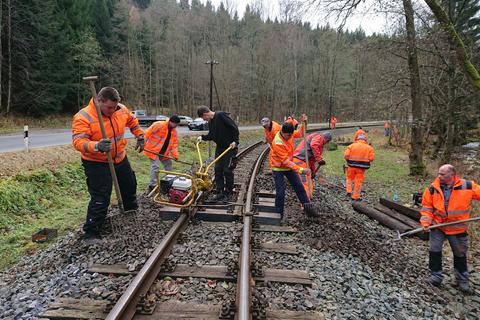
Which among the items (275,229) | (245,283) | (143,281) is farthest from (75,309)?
(275,229)

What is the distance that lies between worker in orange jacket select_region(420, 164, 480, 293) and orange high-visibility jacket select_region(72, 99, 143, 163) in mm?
4528

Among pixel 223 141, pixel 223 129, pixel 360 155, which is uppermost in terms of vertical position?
pixel 223 129

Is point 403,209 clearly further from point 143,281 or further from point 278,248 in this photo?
point 143,281

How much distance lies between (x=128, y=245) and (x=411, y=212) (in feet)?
18.7

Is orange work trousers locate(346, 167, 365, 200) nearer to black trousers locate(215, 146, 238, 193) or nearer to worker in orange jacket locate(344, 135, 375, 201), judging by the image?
worker in orange jacket locate(344, 135, 375, 201)

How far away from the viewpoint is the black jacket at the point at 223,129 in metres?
6.84

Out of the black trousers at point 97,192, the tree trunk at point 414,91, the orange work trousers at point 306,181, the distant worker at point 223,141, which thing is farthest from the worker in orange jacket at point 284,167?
the tree trunk at point 414,91

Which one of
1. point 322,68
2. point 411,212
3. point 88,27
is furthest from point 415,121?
point 322,68

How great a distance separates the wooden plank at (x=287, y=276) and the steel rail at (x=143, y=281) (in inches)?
45.0

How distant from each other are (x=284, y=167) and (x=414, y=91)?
9.02 metres

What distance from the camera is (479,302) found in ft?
14.2

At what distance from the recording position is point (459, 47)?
27.3 feet

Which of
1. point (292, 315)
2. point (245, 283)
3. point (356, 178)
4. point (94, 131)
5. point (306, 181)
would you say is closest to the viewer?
point (292, 315)

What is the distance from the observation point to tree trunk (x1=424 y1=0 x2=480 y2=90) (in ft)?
26.3
